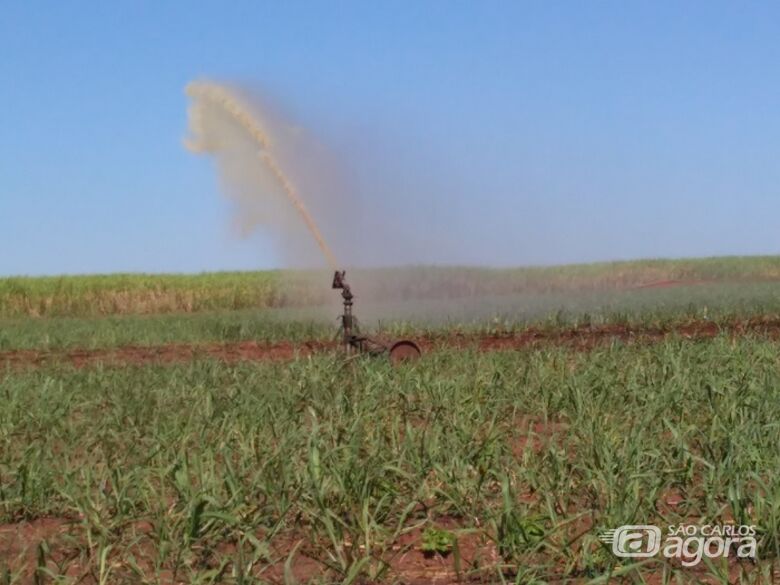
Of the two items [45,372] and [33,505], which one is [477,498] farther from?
[45,372]

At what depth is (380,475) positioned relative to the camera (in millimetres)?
5223

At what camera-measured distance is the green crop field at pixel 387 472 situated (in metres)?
4.27

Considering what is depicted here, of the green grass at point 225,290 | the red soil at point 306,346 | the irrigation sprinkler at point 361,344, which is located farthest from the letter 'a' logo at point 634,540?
the green grass at point 225,290

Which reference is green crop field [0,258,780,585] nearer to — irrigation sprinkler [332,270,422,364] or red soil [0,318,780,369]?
irrigation sprinkler [332,270,422,364]

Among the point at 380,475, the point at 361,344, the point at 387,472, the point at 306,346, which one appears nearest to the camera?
the point at 380,475

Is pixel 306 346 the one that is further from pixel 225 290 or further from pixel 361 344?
pixel 225 290

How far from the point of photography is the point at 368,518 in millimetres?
4688

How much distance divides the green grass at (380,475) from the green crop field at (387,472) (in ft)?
0.06

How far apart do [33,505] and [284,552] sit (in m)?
1.57

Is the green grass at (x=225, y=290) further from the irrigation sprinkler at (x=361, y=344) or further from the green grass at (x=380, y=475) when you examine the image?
the green grass at (x=380, y=475)
